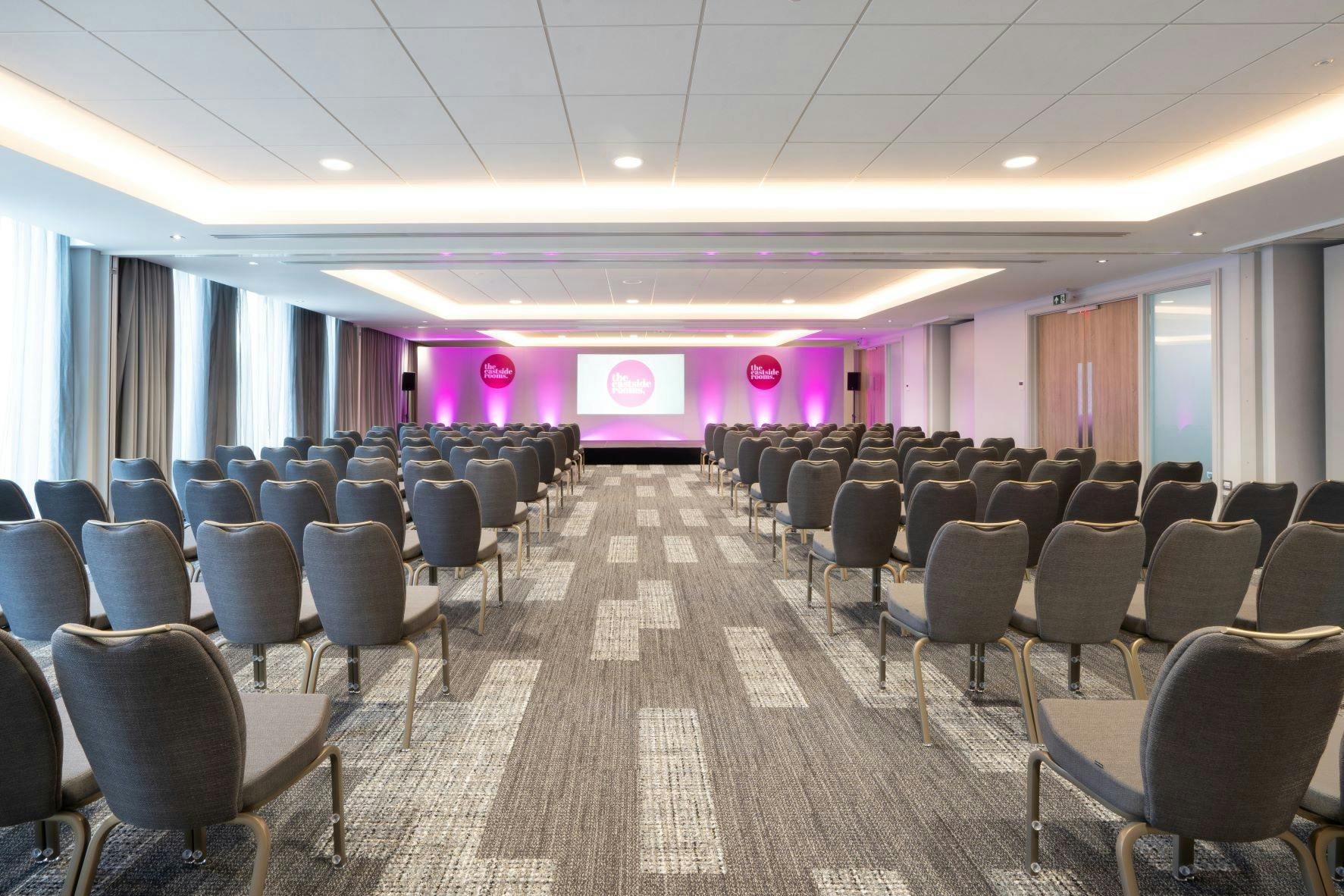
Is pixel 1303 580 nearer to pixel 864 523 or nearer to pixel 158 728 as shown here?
pixel 864 523

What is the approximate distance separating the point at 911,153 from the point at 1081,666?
12.6ft

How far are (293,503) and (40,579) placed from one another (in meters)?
1.55

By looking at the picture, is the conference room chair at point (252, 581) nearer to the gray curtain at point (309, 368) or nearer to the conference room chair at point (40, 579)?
the conference room chair at point (40, 579)

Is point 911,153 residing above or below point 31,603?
above

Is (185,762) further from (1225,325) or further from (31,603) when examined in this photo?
(1225,325)

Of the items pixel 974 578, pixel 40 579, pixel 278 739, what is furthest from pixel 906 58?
pixel 40 579

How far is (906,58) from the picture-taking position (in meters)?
4.04

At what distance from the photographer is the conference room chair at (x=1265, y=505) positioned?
4.25 m

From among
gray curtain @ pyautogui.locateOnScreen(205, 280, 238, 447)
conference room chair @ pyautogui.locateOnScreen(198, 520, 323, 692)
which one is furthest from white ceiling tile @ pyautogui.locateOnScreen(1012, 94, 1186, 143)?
gray curtain @ pyautogui.locateOnScreen(205, 280, 238, 447)

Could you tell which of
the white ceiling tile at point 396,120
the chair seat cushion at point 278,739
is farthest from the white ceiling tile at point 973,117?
the chair seat cushion at point 278,739

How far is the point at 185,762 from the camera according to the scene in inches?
67.9

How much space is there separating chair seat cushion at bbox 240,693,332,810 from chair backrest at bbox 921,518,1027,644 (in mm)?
2315

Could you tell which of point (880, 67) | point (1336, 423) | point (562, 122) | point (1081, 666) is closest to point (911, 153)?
point (880, 67)

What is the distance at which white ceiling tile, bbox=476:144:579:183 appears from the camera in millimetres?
5539
